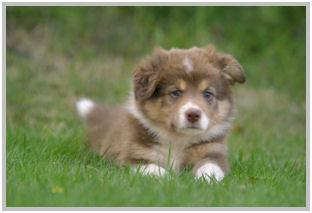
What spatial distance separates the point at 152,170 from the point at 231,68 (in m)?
1.40

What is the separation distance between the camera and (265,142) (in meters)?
7.06

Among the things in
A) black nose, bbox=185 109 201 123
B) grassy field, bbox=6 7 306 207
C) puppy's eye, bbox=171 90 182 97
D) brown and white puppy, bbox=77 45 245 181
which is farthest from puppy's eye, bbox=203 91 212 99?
grassy field, bbox=6 7 306 207

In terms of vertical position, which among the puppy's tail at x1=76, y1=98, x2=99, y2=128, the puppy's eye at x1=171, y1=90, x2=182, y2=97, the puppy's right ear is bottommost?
the puppy's tail at x1=76, y1=98, x2=99, y2=128

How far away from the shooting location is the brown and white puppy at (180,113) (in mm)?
4625

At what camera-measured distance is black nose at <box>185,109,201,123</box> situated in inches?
173

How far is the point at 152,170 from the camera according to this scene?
446 centimetres

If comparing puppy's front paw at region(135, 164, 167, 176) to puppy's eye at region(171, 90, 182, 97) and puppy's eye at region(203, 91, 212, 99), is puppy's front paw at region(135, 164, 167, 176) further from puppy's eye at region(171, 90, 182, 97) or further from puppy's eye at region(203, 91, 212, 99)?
puppy's eye at region(203, 91, 212, 99)

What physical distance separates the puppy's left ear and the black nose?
30.4 inches

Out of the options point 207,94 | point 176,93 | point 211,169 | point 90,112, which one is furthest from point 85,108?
point 211,169

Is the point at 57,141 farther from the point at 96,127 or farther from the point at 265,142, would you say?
the point at 265,142

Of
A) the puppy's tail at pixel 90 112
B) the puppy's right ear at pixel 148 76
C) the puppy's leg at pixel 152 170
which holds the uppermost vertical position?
the puppy's right ear at pixel 148 76

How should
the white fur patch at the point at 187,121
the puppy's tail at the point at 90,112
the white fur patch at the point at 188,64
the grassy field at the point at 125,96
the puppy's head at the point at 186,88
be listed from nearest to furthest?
the grassy field at the point at 125,96
the white fur patch at the point at 187,121
the puppy's head at the point at 186,88
the white fur patch at the point at 188,64
the puppy's tail at the point at 90,112

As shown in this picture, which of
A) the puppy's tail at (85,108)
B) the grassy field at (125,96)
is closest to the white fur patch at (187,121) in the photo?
the grassy field at (125,96)

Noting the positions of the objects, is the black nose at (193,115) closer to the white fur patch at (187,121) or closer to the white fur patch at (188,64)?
the white fur patch at (187,121)
